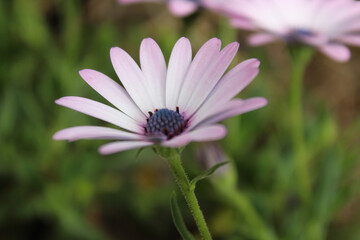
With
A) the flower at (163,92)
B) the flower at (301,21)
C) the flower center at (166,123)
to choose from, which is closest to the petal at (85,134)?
the flower at (163,92)

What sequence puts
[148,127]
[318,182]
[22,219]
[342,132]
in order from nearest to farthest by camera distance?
[148,127], [318,182], [22,219], [342,132]

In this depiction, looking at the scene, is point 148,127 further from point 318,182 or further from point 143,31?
point 143,31

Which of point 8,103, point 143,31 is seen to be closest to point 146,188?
point 8,103

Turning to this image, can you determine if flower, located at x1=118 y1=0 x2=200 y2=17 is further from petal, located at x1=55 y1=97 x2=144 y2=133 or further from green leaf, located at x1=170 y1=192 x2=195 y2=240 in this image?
green leaf, located at x1=170 y1=192 x2=195 y2=240

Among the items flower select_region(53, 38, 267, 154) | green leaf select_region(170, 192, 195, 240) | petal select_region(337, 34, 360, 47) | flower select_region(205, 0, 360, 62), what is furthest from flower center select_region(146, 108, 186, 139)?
petal select_region(337, 34, 360, 47)

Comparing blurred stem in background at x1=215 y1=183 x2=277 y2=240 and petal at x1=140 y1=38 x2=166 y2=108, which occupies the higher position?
petal at x1=140 y1=38 x2=166 y2=108

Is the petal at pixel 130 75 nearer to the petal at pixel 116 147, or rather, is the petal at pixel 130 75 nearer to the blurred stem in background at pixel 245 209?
the petal at pixel 116 147

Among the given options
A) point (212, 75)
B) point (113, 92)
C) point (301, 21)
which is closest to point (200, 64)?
point (212, 75)
